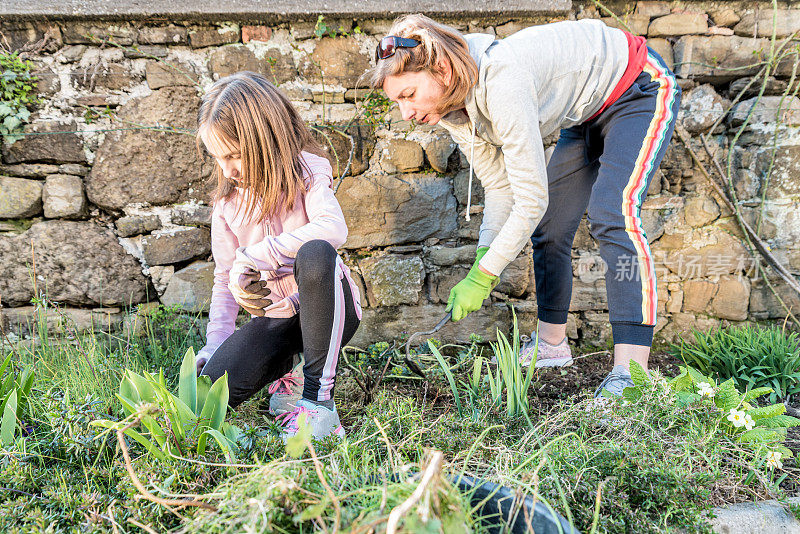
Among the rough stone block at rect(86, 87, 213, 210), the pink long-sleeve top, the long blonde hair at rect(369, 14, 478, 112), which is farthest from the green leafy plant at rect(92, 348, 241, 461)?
the rough stone block at rect(86, 87, 213, 210)

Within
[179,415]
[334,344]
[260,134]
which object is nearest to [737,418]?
[334,344]

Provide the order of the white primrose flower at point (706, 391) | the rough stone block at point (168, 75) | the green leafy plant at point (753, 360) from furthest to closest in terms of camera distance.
A: the rough stone block at point (168, 75) → the green leafy plant at point (753, 360) → the white primrose flower at point (706, 391)

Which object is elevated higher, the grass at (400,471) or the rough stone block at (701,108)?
the rough stone block at (701,108)

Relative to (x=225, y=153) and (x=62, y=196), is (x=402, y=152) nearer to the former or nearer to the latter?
(x=225, y=153)

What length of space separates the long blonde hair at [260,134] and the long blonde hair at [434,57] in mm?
344

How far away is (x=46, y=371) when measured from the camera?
187 cm

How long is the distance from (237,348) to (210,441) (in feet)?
1.51

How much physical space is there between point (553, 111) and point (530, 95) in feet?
0.56

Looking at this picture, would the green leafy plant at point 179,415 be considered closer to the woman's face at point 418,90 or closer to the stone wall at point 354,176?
the woman's face at point 418,90

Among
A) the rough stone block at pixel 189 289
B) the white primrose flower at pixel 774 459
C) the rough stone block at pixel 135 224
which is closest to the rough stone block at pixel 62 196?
the rough stone block at pixel 135 224

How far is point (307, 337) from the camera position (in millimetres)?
1474

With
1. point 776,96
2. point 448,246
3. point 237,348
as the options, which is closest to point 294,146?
point 237,348

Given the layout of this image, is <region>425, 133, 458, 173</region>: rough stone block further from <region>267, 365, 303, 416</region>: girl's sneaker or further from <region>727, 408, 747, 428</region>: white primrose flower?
<region>727, 408, 747, 428</region>: white primrose flower

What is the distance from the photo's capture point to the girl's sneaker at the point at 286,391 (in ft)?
5.74
